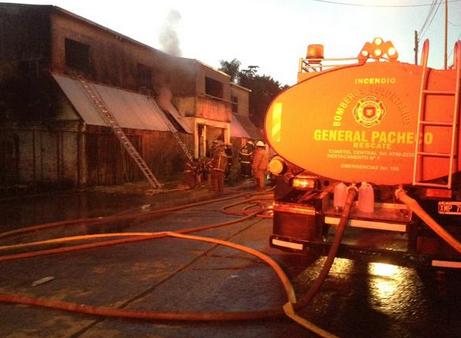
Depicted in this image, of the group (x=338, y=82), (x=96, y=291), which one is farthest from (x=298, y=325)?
(x=338, y=82)

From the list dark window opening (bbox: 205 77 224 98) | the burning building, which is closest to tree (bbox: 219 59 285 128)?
dark window opening (bbox: 205 77 224 98)

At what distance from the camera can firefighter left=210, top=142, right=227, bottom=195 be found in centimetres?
1505

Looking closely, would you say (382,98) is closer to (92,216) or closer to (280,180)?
(280,180)

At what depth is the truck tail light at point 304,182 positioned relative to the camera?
5191mm

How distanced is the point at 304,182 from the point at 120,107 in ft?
48.4

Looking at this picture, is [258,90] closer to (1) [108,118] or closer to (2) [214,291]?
(1) [108,118]

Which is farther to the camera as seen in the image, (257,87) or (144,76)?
(257,87)

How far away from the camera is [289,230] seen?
512 cm

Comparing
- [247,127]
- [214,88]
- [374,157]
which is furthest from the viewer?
[247,127]

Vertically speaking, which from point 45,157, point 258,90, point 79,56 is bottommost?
point 45,157

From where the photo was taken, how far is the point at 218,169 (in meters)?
15.2

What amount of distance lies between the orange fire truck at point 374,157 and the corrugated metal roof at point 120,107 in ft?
38.3

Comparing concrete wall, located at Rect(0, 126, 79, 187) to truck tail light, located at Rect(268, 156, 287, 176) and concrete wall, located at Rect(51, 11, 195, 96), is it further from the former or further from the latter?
truck tail light, located at Rect(268, 156, 287, 176)

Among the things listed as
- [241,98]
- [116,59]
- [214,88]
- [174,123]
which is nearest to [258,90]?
[241,98]
